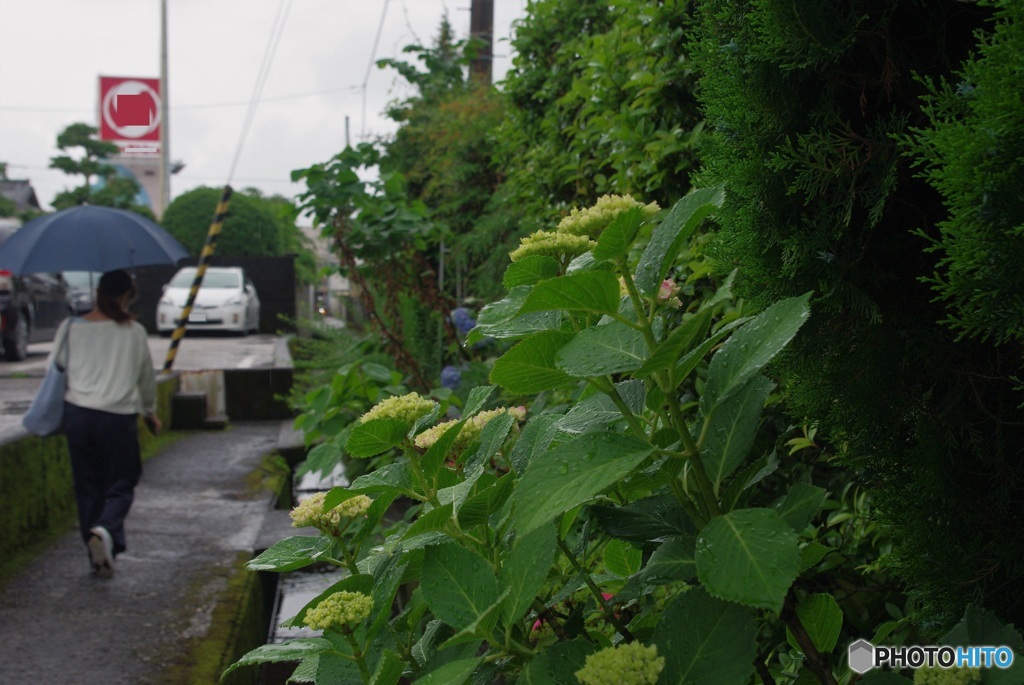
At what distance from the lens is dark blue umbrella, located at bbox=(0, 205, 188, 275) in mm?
6480

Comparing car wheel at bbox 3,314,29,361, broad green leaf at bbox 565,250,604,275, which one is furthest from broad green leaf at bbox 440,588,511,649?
car wheel at bbox 3,314,29,361

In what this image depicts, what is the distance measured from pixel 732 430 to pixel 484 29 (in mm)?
10205

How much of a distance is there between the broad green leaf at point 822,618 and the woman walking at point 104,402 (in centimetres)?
433

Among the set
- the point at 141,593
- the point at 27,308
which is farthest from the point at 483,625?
the point at 27,308

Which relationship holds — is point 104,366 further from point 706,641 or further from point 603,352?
point 706,641

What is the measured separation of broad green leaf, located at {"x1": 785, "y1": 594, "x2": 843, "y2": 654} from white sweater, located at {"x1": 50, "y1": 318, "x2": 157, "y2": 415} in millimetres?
4642

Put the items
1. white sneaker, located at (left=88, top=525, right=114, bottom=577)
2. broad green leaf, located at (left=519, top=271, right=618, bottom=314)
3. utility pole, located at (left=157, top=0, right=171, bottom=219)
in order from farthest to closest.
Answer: utility pole, located at (left=157, top=0, right=171, bottom=219) → white sneaker, located at (left=88, top=525, right=114, bottom=577) → broad green leaf, located at (left=519, top=271, right=618, bottom=314)

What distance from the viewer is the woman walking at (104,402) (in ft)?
16.5

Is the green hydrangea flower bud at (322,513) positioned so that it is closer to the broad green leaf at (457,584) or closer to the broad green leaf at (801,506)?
the broad green leaf at (457,584)

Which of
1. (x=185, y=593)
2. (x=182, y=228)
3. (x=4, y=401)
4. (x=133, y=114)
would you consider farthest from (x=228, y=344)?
(x=133, y=114)

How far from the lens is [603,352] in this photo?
1.10 m

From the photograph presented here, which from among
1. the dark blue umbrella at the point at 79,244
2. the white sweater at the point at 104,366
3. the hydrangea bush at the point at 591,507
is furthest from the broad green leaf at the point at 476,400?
the dark blue umbrella at the point at 79,244

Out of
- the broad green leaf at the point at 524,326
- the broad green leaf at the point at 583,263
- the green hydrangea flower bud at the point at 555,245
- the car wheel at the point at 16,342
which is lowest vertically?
the car wheel at the point at 16,342

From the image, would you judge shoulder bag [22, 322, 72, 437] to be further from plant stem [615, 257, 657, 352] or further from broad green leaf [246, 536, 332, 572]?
plant stem [615, 257, 657, 352]
